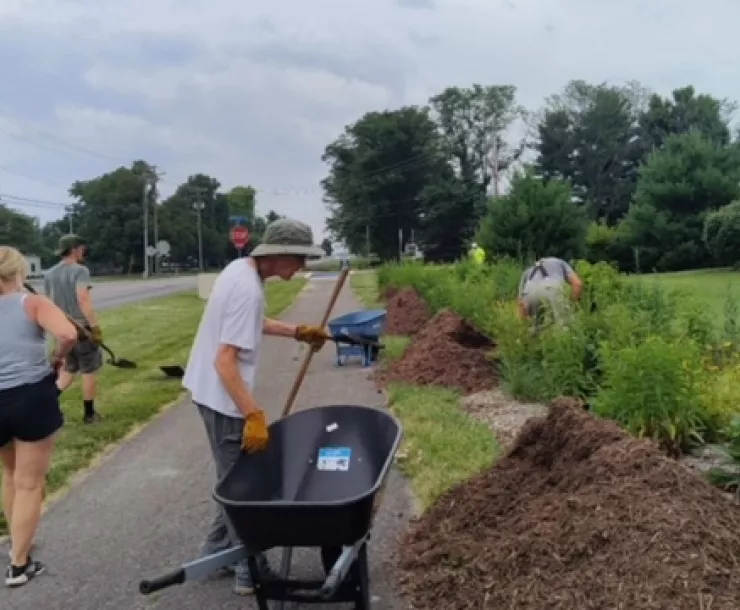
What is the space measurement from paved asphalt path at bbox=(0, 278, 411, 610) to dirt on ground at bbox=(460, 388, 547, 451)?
1.24 metres

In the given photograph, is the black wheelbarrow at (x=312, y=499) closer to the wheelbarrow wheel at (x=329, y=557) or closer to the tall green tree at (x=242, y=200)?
the wheelbarrow wheel at (x=329, y=557)

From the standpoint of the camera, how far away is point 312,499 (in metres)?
5.08

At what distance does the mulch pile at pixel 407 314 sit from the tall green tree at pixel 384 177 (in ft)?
224

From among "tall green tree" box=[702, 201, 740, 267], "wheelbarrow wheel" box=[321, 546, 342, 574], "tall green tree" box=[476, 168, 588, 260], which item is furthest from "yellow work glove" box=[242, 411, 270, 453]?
"tall green tree" box=[702, 201, 740, 267]

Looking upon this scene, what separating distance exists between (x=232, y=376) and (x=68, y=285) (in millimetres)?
4966

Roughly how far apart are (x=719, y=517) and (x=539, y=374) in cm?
488

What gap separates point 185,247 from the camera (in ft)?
372

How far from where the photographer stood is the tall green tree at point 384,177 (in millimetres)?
92000

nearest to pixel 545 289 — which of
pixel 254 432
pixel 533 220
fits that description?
pixel 254 432

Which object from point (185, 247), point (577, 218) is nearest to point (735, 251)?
point (577, 218)

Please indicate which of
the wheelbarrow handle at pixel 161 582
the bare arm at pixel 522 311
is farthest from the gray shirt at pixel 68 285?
the wheelbarrow handle at pixel 161 582

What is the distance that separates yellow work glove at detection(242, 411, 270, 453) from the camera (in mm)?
4750

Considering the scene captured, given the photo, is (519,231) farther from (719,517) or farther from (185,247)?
(185,247)

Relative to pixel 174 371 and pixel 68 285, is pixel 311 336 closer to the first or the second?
pixel 68 285
